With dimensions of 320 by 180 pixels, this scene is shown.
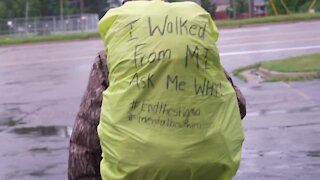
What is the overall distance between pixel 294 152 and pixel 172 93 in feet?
21.2

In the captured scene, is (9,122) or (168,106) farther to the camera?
(9,122)

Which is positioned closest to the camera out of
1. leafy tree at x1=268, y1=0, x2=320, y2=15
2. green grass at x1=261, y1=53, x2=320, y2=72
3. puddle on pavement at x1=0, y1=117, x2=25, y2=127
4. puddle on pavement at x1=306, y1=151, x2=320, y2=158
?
puddle on pavement at x1=306, y1=151, x2=320, y2=158

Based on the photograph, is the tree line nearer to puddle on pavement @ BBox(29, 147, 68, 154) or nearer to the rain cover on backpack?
puddle on pavement @ BBox(29, 147, 68, 154)

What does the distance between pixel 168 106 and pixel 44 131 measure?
9328mm

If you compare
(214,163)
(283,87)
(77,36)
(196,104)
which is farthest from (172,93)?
(77,36)

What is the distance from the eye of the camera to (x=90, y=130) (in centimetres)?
264

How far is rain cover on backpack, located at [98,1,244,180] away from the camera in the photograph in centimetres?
223

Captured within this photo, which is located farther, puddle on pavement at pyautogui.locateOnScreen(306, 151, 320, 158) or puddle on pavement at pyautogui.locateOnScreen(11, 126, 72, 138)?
puddle on pavement at pyautogui.locateOnScreen(11, 126, 72, 138)

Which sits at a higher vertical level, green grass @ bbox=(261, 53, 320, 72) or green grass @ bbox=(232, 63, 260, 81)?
green grass @ bbox=(261, 53, 320, 72)

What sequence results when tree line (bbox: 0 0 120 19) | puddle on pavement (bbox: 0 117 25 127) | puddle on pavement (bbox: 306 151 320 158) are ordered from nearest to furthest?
puddle on pavement (bbox: 306 151 320 158), puddle on pavement (bbox: 0 117 25 127), tree line (bbox: 0 0 120 19)

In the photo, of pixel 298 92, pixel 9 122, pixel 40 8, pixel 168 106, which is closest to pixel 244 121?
pixel 298 92

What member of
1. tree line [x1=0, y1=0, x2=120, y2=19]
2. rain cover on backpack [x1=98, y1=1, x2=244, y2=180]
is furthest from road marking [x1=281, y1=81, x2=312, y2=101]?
tree line [x1=0, y1=0, x2=120, y2=19]

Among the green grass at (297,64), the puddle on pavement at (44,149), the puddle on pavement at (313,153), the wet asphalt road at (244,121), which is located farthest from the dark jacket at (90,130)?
the green grass at (297,64)

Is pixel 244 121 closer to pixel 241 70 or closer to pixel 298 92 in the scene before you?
pixel 298 92
